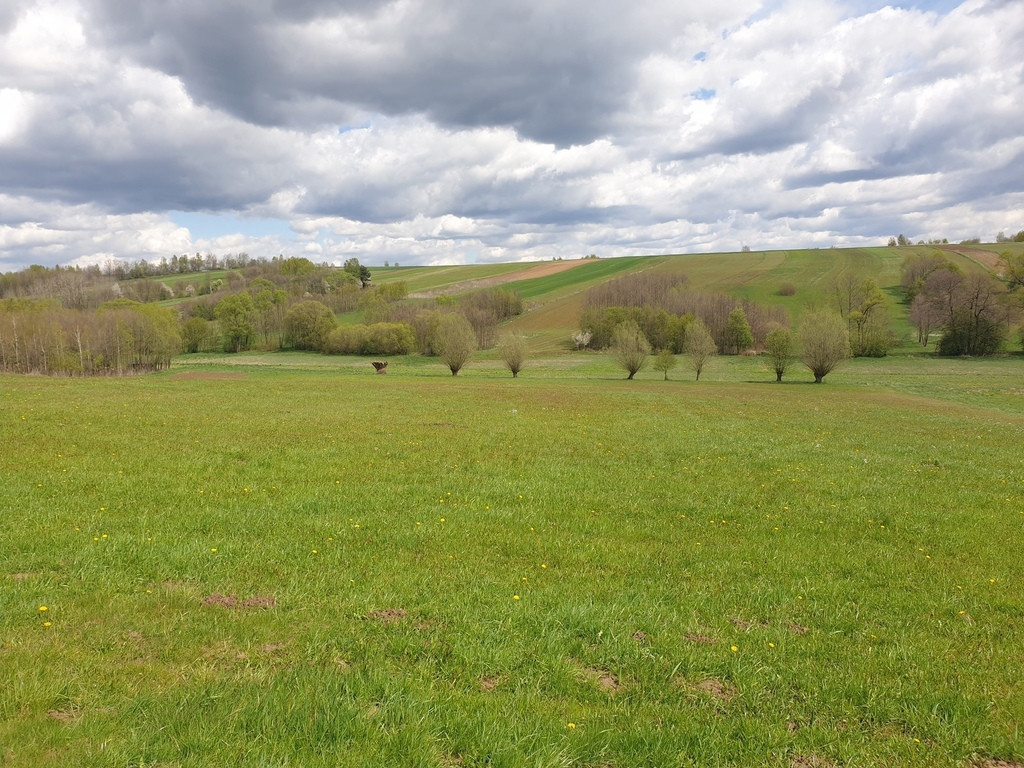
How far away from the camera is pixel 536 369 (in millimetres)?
79562

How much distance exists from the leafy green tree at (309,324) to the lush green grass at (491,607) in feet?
342

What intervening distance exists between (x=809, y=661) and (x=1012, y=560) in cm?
622

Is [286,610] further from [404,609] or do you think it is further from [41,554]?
[41,554]

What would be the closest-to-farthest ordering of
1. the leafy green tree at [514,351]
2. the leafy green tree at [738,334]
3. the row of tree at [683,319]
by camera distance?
the leafy green tree at [514,351]
the leafy green tree at [738,334]
the row of tree at [683,319]

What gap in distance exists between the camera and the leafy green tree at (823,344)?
59.2 m

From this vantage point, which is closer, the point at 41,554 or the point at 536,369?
the point at 41,554

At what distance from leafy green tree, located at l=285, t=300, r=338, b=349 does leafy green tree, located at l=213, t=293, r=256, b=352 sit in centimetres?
847

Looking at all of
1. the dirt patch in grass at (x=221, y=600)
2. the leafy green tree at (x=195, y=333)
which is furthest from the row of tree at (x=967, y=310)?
the leafy green tree at (x=195, y=333)

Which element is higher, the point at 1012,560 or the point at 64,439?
the point at 64,439

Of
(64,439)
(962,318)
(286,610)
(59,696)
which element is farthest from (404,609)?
(962,318)

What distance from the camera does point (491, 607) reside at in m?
7.27

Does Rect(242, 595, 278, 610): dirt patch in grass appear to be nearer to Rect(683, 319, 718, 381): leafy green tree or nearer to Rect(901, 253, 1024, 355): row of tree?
Rect(683, 319, 718, 381): leafy green tree

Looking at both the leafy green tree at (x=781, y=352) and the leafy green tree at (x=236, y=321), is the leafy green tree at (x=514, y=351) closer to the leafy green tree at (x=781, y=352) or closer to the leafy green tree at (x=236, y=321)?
the leafy green tree at (x=781, y=352)

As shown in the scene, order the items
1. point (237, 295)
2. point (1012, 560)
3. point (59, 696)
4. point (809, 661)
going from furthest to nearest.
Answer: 1. point (237, 295)
2. point (1012, 560)
3. point (809, 661)
4. point (59, 696)
